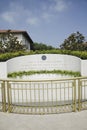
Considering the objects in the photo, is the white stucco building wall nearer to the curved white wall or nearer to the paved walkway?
the curved white wall

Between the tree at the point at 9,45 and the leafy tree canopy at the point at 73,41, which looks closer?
the tree at the point at 9,45

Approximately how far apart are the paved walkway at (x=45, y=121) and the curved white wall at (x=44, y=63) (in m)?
10.2

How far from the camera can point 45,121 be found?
4.98 metres

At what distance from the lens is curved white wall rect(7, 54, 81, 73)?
616 inches

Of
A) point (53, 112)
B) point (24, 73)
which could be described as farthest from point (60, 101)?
point (24, 73)

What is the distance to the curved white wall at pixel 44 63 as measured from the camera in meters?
15.7

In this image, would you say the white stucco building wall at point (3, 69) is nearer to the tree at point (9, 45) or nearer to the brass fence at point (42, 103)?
the brass fence at point (42, 103)

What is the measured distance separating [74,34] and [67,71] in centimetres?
2203

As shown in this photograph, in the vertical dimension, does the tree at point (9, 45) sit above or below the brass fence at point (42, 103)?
above

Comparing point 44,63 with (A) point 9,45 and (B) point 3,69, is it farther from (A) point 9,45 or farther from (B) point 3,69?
(A) point 9,45

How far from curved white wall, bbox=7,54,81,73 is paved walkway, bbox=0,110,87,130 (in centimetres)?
1017

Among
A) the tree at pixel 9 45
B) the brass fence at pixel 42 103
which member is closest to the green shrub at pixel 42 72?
the brass fence at pixel 42 103

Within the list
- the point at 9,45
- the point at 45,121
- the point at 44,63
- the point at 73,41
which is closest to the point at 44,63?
the point at 44,63

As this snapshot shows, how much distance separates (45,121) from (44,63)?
11511 mm
